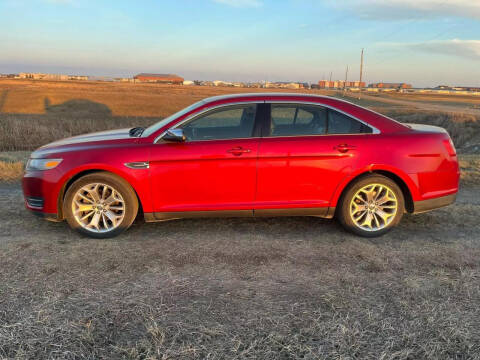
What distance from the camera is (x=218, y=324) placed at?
2.68 meters

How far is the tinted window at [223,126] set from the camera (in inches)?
168

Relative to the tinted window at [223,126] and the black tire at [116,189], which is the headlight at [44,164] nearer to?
the black tire at [116,189]

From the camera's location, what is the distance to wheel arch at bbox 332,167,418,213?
4.26 metres

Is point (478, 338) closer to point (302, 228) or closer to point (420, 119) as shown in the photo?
point (302, 228)

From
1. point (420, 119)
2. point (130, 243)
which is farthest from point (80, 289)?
point (420, 119)

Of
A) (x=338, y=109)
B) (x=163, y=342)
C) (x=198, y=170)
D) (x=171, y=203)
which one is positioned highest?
(x=338, y=109)

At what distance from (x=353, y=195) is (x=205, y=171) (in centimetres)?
176

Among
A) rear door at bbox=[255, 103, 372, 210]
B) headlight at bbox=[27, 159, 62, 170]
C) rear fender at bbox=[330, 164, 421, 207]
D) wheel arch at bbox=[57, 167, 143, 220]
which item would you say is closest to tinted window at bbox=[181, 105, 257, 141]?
rear door at bbox=[255, 103, 372, 210]

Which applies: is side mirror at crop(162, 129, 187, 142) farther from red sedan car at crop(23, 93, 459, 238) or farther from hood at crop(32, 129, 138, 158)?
hood at crop(32, 129, 138, 158)

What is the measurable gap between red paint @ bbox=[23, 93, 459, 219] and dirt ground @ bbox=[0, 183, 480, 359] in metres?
0.50

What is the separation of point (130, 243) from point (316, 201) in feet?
7.22

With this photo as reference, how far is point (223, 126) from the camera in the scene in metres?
4.50

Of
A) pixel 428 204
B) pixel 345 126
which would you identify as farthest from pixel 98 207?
pixel 428 204

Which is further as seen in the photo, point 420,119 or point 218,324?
point 420,119
